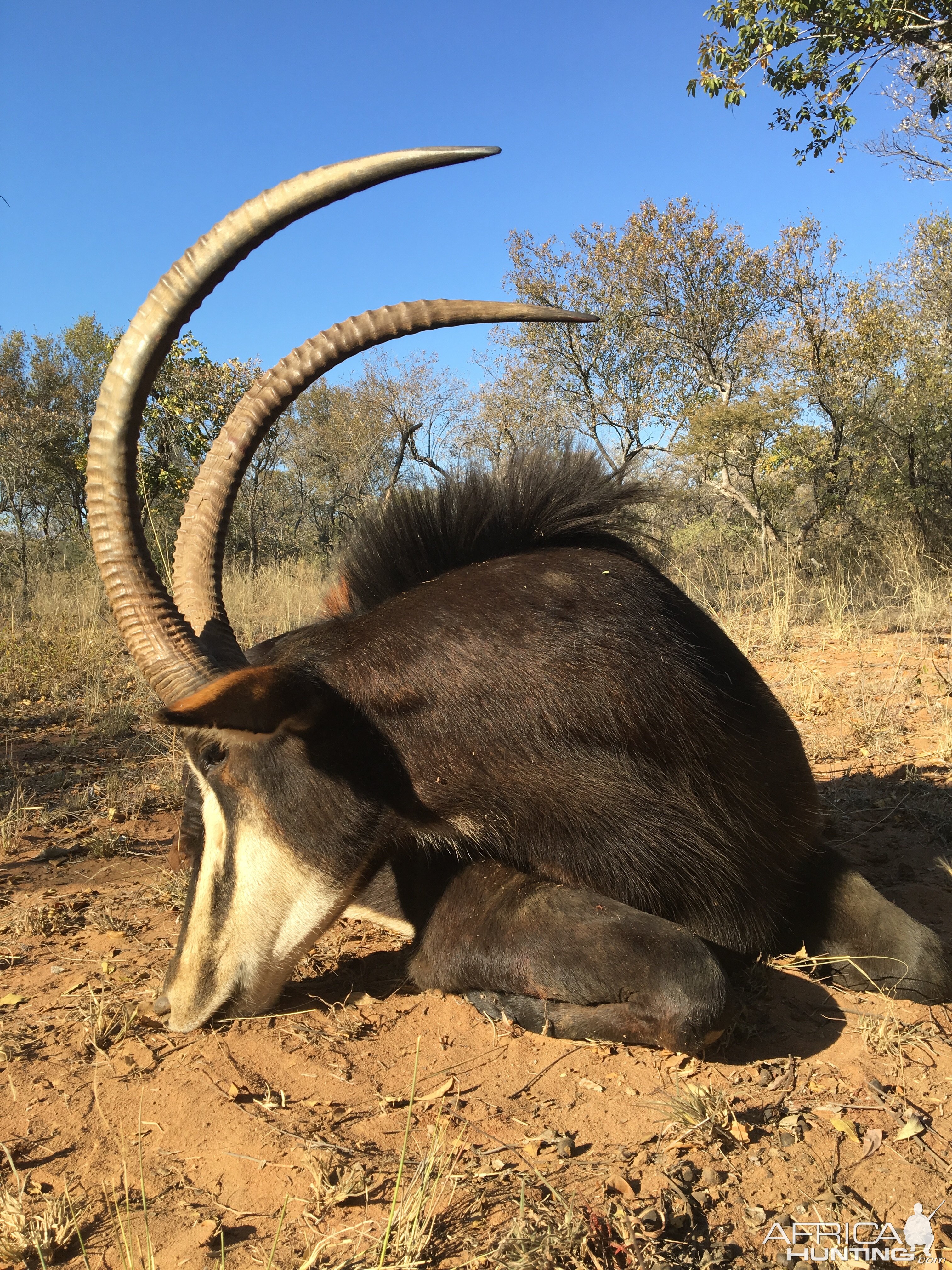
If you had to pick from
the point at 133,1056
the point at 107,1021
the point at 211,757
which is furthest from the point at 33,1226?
the point at 211,757

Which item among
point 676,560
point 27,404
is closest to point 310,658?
point 676,560

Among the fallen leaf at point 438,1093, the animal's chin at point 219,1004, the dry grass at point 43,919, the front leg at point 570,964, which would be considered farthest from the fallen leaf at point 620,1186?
the dry grass at point 43,919

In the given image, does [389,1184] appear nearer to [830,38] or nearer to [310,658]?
[310,658]

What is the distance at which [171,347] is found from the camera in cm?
220

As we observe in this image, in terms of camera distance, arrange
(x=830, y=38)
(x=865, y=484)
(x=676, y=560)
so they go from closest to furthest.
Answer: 1. (x=676, y=560)
2. (x=830, y=38)
3. (x=865, y=484)

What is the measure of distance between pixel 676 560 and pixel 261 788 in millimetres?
2150

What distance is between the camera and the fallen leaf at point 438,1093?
2080 millimetres

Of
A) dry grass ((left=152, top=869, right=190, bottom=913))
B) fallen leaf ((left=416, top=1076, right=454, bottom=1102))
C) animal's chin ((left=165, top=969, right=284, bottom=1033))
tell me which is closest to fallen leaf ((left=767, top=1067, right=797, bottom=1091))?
fallen leaf ((left=416, top=1076, right=454, bottom=1102))

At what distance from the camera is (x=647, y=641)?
2369 millimetres

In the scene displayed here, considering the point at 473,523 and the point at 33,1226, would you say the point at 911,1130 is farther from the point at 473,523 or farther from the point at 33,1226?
the point at 473,523

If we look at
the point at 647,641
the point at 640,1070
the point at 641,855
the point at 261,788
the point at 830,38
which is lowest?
the point at 640,1070

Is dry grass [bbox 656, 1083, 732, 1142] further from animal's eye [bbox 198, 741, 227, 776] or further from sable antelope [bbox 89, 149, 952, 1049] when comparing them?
animal's eye [bbox 198, 741, 227, 776]

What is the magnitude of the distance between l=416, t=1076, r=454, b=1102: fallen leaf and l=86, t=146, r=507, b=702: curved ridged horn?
1.24m

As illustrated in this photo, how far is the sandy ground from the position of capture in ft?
5.25
